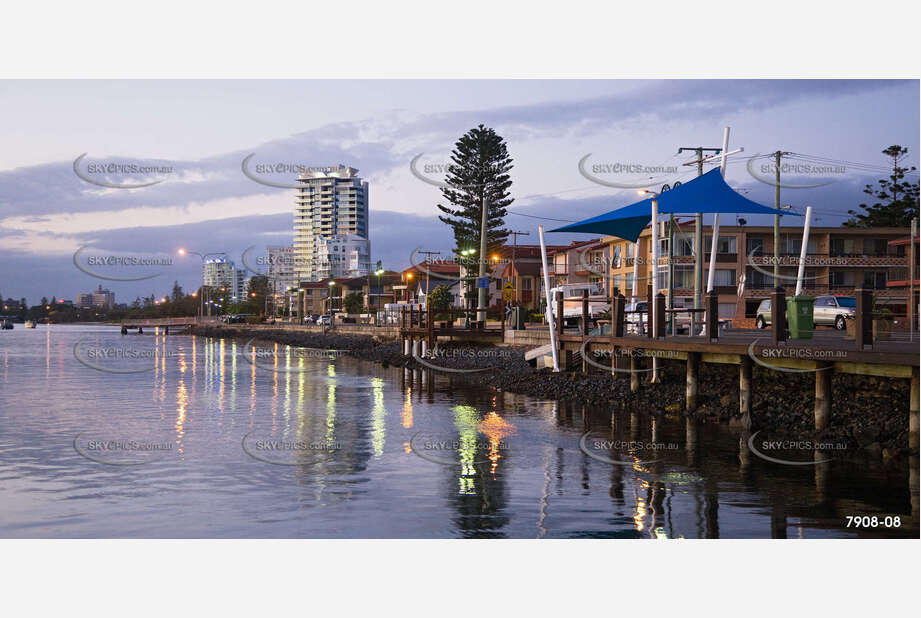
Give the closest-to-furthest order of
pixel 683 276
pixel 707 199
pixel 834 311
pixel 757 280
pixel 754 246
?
pixel 707 199
pixel 834 311
pixel 754 246
pixel 683 276
pixel 757 280

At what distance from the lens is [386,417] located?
2630cm

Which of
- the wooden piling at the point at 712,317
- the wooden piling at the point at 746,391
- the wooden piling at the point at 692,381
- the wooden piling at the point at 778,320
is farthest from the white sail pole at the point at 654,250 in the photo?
the wooden piling at the point at 778,320

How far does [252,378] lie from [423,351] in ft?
32.0

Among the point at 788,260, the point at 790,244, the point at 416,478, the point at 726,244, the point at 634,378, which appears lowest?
the point at 416,478

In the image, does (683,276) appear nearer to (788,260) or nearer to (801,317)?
(788,260)

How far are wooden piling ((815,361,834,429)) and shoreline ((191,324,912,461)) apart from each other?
0.23m

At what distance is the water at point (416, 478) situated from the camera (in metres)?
12.8

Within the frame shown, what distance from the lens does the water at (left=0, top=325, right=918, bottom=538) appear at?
42.0 feet

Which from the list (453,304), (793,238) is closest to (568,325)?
(793,238)

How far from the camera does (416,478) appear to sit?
1636 centimetres

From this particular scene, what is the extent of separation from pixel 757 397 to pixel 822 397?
12.9ft

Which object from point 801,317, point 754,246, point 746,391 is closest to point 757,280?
point 754,246
